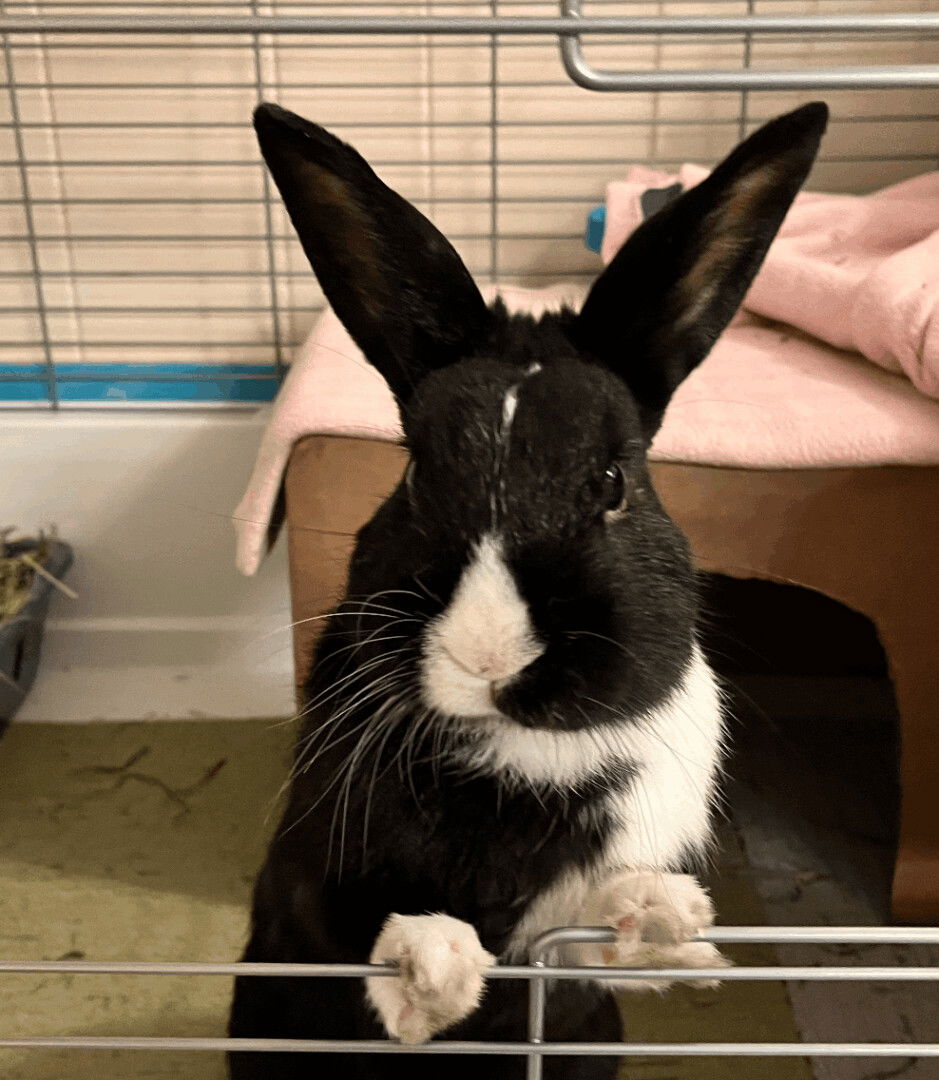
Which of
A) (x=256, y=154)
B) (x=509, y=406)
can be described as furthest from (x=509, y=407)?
(x=256, y=154)

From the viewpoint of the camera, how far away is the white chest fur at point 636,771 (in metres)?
0.69

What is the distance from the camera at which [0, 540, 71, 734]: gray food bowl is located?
5.30 ft

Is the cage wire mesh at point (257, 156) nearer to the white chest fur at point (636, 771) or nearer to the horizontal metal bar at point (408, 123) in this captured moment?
the horizontal metal bar at point (408, 123)

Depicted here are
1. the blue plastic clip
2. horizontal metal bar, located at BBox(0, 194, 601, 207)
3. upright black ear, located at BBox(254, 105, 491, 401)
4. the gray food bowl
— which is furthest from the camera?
horizontal metal bar, located at BBox(0, 194, 601, 207)

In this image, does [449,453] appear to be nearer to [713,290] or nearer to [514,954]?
[713,290]

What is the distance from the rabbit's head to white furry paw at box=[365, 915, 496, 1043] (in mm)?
130

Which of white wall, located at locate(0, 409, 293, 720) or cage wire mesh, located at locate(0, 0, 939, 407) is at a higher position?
cage wire mesh, located at locate(0, 0, 939, 407)

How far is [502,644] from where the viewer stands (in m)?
0.58

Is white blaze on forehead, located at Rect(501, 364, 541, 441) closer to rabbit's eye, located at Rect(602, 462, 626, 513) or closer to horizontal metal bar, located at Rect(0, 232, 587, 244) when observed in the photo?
rabbit's eye, located at Rect(602, 462, 626, 513)

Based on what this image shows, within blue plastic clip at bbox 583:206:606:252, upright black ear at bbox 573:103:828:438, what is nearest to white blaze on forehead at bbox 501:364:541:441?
upright black ear at bbox 573:103:828:438

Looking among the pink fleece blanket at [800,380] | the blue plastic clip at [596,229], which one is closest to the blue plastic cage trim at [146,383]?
the pink fleece blanket at [800,380]

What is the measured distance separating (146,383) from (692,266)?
56.2 inches

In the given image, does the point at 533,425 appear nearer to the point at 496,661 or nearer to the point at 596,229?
the point at 496,661

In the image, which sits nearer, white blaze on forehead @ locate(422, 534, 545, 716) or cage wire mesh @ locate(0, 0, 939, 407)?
white blaze on forehead @ locate(422, 534, 545, 716)
